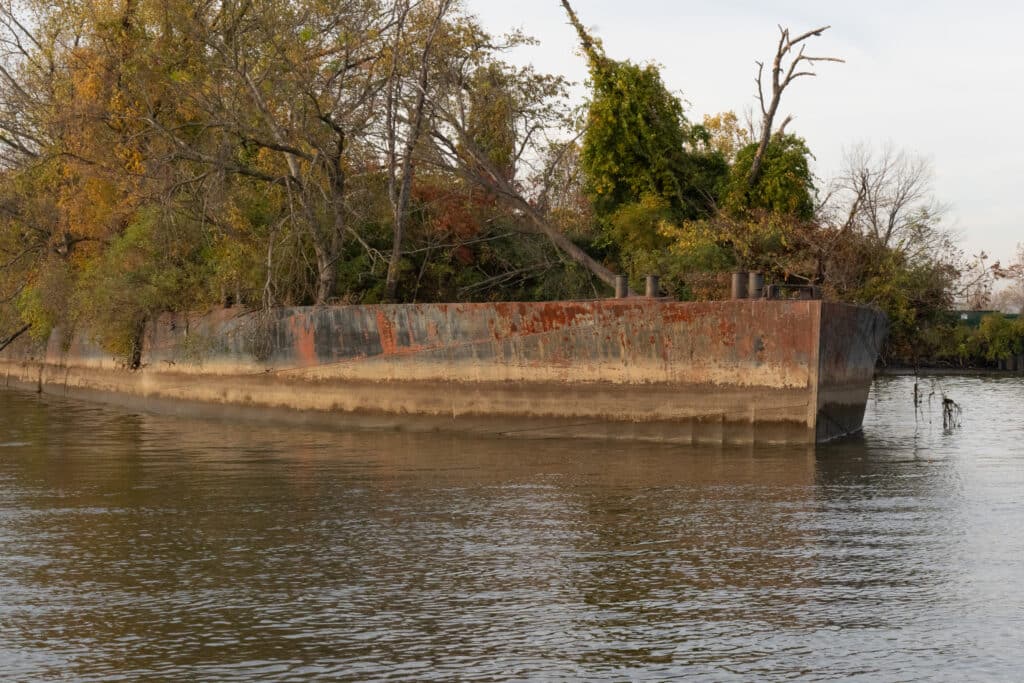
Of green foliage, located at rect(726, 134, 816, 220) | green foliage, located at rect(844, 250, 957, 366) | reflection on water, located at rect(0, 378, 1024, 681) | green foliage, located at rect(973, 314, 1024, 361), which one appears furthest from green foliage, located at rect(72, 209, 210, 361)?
green foliage, located at rect(973, 314, 1024, 361)

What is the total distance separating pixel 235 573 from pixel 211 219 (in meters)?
16.6

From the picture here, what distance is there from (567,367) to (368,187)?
9211 mm

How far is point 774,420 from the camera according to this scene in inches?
679

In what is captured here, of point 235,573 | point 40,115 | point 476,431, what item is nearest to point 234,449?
point 476,431

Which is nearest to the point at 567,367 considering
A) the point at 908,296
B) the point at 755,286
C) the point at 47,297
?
the point at 755,286

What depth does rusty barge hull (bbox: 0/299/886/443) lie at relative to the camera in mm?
17312

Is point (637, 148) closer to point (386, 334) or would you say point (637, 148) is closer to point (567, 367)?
point (386, 334)

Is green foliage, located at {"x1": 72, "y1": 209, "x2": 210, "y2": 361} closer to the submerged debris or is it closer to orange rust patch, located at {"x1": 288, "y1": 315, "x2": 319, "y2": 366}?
orange rust patch, located at {"x1": 288, "y1": 315, "x2": 319, "y2": 366}

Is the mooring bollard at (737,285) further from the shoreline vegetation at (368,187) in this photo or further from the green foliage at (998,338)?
the green foliage at (998,338)

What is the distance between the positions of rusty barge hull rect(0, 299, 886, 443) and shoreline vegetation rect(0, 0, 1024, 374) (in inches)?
60.7

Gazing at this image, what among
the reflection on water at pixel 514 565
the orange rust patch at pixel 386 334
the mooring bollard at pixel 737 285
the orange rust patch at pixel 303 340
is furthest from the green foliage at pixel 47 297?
the mooring bollard at pixel 737 285

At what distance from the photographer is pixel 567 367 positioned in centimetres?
1872

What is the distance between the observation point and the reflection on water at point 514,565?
7145 millimetres

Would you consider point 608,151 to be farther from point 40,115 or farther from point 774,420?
point 40,115
